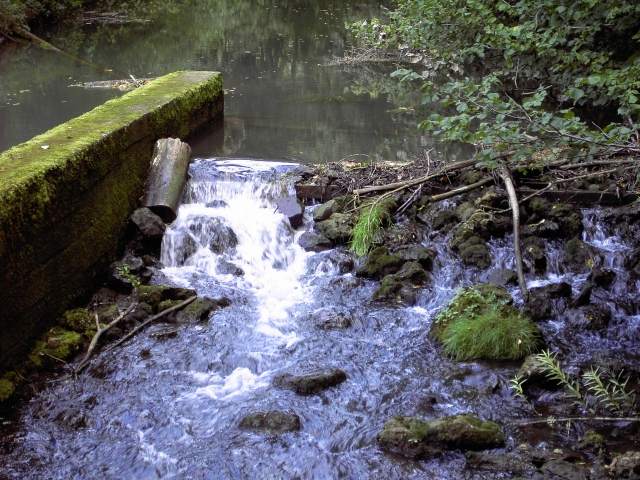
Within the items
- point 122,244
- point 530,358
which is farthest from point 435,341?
point 122,244

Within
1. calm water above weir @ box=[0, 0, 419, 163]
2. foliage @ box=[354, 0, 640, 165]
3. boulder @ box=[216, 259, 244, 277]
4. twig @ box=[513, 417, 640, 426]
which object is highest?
foliage @ box=[354, 0, 640, 165]

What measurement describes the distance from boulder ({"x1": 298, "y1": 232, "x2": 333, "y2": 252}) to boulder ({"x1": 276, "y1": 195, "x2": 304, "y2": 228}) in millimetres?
411

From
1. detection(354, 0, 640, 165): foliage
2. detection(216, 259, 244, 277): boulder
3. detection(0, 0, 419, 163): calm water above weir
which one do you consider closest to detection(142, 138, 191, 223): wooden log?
detection(216, 259, 244, 277): boulder

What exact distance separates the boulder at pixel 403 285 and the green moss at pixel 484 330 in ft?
2.37

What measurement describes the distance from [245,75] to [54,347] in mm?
13388

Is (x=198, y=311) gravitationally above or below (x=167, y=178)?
below

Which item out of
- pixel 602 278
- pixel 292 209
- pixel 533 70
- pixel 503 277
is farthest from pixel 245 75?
pixel 602 278

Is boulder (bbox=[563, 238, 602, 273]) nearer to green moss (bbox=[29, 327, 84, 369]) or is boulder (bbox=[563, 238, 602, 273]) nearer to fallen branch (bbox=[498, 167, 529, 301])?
fallen branch (bbox=[498, 167, 529, 301])

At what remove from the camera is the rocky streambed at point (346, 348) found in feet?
18.3

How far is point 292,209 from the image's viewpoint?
1012 cm

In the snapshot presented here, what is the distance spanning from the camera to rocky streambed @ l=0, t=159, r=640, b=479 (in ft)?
18.3

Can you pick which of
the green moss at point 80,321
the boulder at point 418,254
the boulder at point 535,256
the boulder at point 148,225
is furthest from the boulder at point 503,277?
the green moss at point 80,321

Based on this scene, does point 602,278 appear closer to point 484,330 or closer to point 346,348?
point 484,330

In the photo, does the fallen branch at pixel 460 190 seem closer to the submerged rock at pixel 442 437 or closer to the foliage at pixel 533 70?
the foliage at pixel 533 70
